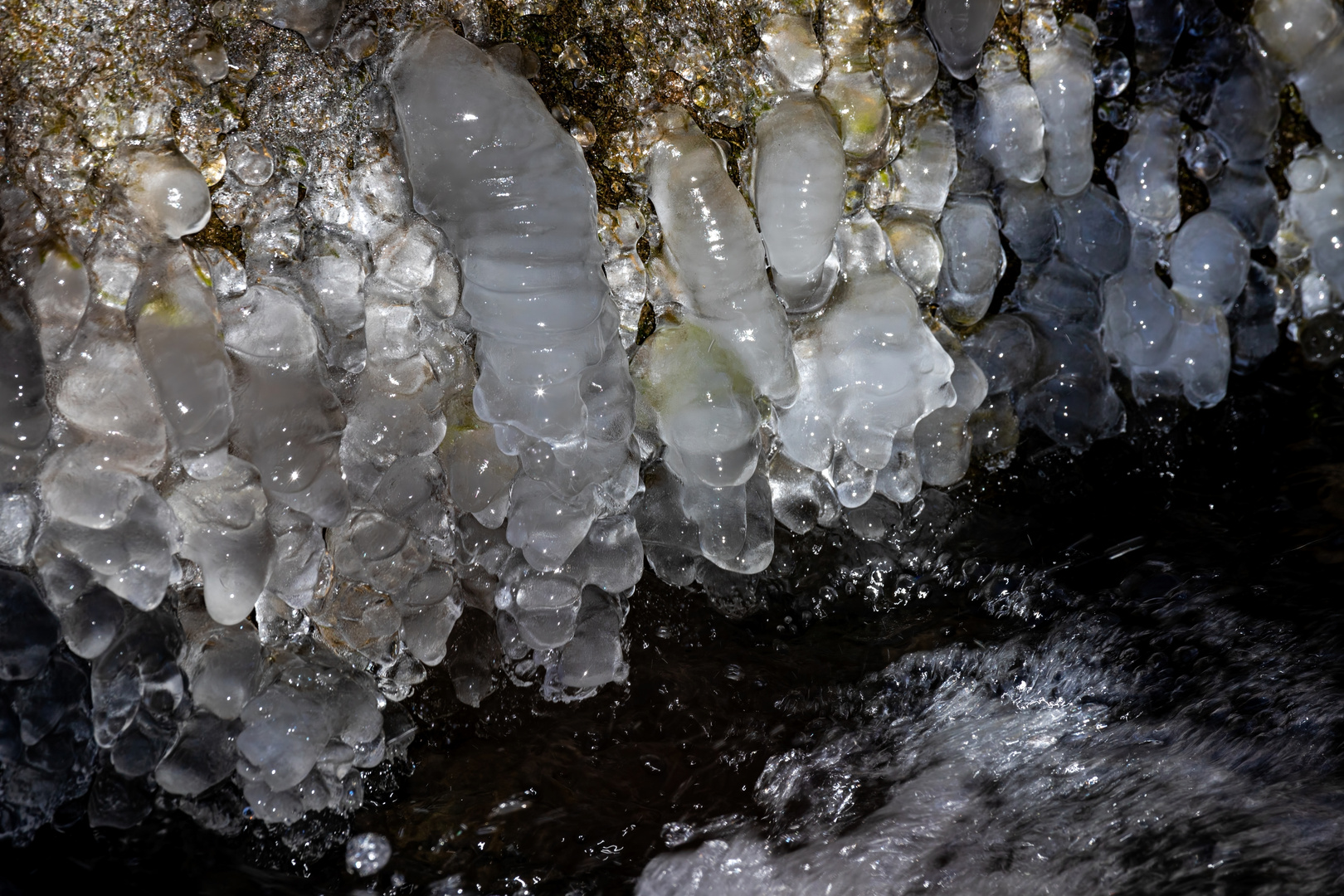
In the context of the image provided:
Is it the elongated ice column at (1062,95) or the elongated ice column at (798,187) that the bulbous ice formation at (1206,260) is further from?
the elongated ice column at (798,187)

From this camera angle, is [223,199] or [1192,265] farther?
[1192,265]

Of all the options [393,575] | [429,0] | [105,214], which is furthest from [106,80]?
[393,575]

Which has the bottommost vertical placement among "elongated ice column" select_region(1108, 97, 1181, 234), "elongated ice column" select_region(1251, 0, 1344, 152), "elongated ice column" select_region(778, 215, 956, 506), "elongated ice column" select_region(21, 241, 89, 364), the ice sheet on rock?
"elongated ice column" select_region(21, 241, 89, 364)

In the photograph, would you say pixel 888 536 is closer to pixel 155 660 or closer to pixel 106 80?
pixel 155 660

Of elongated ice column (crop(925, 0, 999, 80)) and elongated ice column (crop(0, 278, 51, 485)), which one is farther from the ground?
elongated ice column (crop(925, 0, 999, 80))

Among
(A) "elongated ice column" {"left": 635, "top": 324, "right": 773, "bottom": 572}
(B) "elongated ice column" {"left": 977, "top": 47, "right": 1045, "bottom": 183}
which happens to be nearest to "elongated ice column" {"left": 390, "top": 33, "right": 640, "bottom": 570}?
(A) "elongated ice column" {"left": 635, "top": 324, "right": 773, "bottom": 572}

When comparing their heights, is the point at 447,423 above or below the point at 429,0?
below

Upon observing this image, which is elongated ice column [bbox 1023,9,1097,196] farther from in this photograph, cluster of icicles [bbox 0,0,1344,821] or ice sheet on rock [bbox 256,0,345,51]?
ice sheet on rock [bbox 256,0,345,51]

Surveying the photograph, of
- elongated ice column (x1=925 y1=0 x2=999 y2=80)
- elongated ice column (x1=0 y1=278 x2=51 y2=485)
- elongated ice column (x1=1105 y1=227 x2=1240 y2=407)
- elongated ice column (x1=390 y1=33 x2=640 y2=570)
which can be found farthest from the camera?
elongated ice column (x1=1105 y1=227 x2=1240 y2=407)
